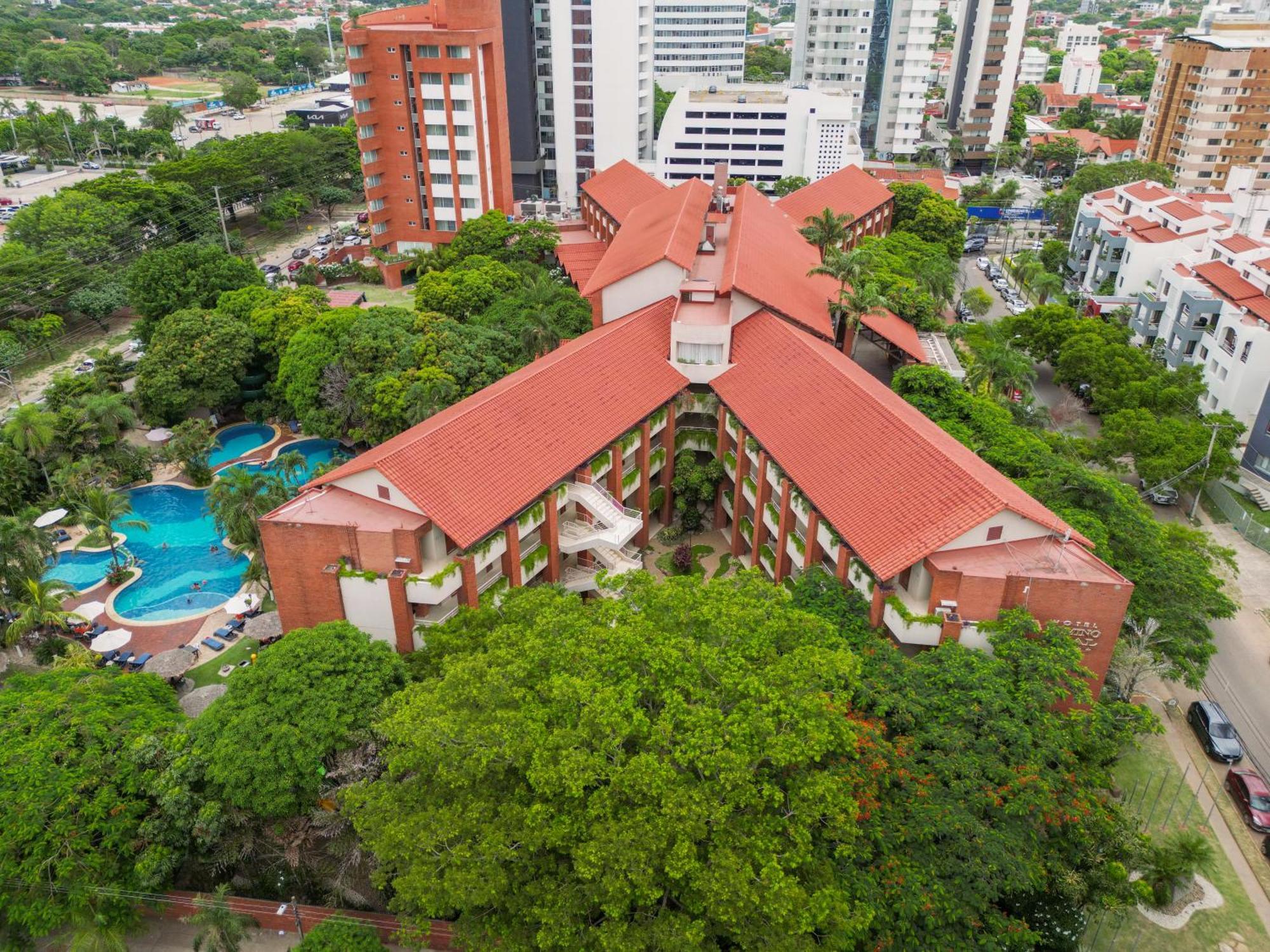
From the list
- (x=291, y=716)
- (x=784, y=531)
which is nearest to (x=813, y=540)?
(x=784, y=531)

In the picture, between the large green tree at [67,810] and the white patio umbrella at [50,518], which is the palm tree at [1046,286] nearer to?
the large green tree at [67,810]

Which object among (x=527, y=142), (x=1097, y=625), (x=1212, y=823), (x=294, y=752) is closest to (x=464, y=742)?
(x=294, y=752)

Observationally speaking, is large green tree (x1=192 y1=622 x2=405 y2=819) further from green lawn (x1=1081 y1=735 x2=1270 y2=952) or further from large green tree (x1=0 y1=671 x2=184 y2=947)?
green lawn (x1=1081 y1=735 x2=1270 y2=952)

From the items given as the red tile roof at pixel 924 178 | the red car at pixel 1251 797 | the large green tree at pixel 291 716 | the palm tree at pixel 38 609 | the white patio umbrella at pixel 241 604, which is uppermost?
the red tile roof at pixel 924 178

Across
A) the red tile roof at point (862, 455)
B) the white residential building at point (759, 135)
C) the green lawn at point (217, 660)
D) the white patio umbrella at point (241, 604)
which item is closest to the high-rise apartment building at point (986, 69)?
the white residential building at point (759, 135)

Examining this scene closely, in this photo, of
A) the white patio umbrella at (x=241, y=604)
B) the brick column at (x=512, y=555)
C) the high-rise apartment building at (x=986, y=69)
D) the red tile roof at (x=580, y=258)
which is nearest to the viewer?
the brick column at (x=512, y=555)

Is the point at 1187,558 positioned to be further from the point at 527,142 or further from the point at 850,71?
the point at 850,71
